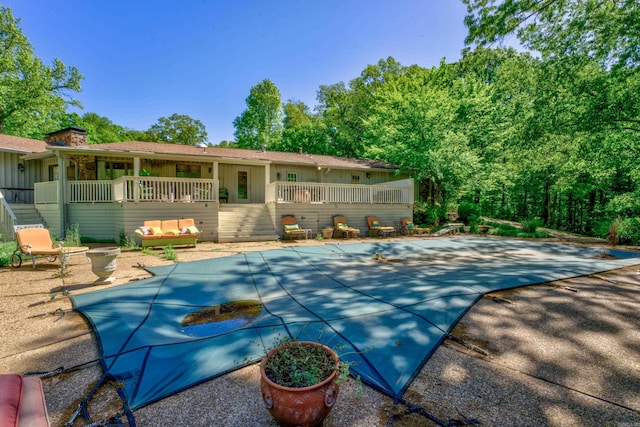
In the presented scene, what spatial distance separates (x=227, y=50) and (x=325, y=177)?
8.19m

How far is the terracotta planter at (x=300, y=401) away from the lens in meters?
1.83

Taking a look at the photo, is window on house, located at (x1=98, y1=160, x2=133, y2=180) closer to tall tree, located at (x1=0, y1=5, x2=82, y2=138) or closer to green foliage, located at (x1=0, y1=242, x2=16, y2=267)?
green foliage, located at (x1=0, y1=242, x2=16, y2=267)

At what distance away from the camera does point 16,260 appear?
24.3 feet

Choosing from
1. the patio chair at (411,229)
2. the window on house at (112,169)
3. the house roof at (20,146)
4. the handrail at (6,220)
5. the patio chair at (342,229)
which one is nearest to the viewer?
the handrail at (6,220)

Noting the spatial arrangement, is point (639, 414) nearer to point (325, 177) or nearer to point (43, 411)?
point (43, 411)

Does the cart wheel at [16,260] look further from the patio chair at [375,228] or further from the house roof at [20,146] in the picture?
the patio chair at [375,228]

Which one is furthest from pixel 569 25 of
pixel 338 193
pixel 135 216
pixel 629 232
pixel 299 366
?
pixel 135 216

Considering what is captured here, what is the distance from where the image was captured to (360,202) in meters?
14.3

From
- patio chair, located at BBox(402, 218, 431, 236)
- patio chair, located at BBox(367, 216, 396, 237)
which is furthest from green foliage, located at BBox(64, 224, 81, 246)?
patio chair, located at BBox(402, 218, 431, 236)

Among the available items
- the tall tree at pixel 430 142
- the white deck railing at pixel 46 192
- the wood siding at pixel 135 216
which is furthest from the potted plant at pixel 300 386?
the white deck railing at pixel 46 192

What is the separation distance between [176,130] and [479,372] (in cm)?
3728

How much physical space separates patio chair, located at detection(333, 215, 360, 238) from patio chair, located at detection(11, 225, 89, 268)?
30.7 ft

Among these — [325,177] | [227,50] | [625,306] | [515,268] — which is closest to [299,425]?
[625,306]

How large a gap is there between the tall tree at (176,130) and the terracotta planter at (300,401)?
→ 1400 inches
